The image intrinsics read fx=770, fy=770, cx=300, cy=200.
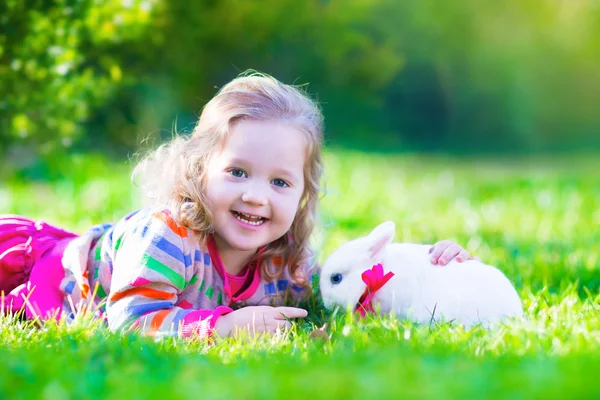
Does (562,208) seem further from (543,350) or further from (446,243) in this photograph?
(543,350)

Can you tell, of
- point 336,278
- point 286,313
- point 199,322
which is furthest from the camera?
point 336,278

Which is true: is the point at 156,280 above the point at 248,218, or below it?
below

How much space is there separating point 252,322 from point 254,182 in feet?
1.56

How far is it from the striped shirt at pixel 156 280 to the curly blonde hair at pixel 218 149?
0.05 metres

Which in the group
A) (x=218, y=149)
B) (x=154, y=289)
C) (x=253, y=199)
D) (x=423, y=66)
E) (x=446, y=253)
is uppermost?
(x=423, y=66)

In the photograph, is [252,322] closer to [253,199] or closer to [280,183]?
[253,199]

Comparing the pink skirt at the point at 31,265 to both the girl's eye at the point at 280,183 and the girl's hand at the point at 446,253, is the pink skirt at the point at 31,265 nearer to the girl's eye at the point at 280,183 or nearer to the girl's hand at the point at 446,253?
the girl's eye at the point at 280,183

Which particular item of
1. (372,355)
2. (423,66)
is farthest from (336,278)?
(423,66)

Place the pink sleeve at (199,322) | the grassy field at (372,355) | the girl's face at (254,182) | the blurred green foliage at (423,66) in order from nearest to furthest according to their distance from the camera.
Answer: the grassy field at (372,355)
the pink sleeve at (199,322)
the girl's face at (254,182)
the blurred green foliage at (423,66)

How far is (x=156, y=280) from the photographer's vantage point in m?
2.41

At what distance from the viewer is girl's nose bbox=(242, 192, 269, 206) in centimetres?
254

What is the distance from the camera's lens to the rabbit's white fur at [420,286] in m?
2.46

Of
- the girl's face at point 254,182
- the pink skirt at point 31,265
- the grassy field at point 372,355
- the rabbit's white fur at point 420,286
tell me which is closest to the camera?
the grassy field at point 372,355

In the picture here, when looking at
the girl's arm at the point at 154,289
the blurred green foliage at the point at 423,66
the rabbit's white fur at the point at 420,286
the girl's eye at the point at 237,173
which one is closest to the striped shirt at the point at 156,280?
the girl's arm at the point at 154,289
